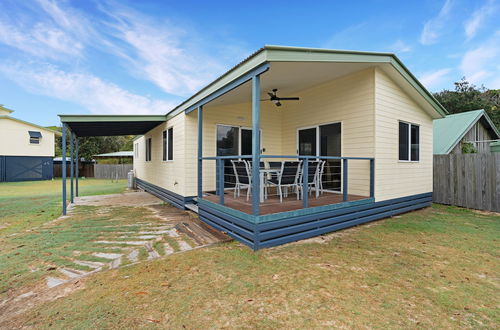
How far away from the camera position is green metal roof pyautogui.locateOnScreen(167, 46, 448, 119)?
3525mm

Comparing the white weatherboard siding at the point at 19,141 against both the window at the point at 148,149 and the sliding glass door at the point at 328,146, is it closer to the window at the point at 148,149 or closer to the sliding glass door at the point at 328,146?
the window at the point at 148,149

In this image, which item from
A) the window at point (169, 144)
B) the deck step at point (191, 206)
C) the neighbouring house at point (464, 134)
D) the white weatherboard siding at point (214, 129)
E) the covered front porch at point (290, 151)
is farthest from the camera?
the neighbouring house at point (464, 134)

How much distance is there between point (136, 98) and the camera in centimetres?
2648

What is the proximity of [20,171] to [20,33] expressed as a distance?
1161cm

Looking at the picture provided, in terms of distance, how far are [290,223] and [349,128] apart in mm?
3224

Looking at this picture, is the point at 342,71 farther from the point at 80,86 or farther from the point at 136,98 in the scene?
the point at 136,98

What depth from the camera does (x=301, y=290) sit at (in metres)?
2.49

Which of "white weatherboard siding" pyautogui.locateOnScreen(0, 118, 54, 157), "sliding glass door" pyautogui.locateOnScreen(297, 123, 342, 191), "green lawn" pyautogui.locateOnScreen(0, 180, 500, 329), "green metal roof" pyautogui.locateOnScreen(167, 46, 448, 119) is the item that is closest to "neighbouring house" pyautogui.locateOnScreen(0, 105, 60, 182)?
"white weatherboard siding" pyautogui.locateOnScreen(0, 118, 54, 157)

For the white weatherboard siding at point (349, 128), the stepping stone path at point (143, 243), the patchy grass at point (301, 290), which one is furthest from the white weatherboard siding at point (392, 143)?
the stepping stone path at point (143, 243)

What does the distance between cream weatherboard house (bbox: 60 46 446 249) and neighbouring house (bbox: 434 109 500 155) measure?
9.62 ft

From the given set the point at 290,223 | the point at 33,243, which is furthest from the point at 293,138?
the point at 33,243

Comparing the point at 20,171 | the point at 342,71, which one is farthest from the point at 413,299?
the point at 20,171

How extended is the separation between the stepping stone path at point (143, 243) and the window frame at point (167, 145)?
8.84 ft

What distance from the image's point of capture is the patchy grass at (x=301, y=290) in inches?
79.1
